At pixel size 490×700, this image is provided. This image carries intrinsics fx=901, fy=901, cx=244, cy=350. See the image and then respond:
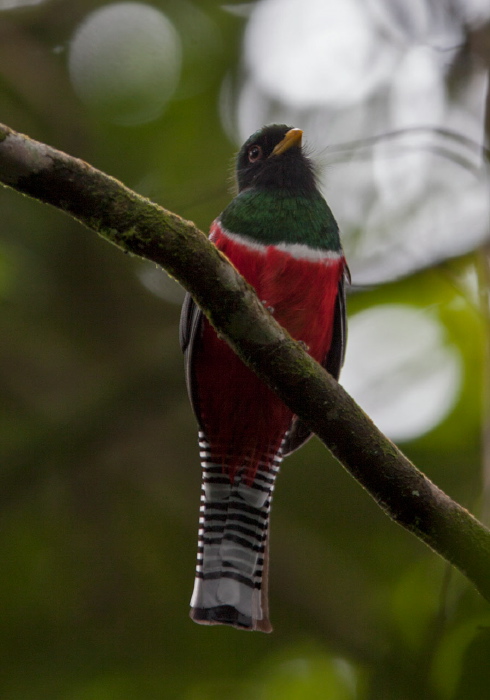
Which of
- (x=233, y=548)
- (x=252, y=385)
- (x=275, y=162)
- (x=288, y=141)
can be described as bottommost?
(x=233, y=548)

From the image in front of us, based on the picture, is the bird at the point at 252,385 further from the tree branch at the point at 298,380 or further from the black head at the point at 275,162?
the tree branch at the point at 298,380

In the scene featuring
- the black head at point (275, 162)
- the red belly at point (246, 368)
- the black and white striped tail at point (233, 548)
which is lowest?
A: the black and white striped tail at point (233, 548)

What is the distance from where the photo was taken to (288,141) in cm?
394

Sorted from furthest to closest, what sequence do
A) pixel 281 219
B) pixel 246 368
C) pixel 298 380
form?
1. pixel 281 219
2. pixel 246 368
3. pixel 298 380

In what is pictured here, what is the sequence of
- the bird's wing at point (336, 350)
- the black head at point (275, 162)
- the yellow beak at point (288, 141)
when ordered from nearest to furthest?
1. the bird's wing at point (336, 350)
2. the black head at point (275, 162)
3. the yellow beak at point (288, 141)

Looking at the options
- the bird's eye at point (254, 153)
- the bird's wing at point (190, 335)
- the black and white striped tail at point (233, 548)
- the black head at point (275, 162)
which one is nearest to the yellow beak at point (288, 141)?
the black head at point (275, 162)

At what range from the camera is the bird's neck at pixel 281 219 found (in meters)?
3.47

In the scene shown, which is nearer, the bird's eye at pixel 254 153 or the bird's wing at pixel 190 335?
the bird's wing at pixel 190 335

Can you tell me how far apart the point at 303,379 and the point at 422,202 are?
3358mm

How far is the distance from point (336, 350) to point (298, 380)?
3.96 feet

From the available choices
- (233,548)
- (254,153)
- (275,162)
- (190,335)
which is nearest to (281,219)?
A: (275,162)

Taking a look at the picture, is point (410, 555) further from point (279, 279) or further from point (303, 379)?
point (303, 379)

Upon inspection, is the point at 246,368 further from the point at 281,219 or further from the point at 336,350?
the point at 281,219

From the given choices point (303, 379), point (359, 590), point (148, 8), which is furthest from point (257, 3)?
point (303, 379)
